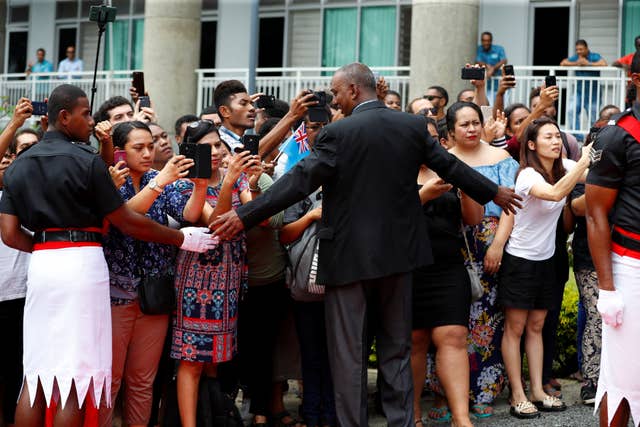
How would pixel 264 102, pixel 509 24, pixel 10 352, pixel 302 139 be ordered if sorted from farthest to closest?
1. pixel 509 24
2. pixel 264 102
3. pixel 302 139
4. pixel 10 352

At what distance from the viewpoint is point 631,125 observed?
539 centimetres

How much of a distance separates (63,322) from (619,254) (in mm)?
3127

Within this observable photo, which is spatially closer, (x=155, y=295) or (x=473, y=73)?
(x=155, y=295)

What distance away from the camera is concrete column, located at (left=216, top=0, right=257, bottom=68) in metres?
20.4

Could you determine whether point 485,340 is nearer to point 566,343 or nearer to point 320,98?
point 566,343

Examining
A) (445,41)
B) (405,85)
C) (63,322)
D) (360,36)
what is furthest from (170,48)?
(63,322)

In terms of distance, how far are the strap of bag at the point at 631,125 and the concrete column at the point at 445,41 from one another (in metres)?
10.3

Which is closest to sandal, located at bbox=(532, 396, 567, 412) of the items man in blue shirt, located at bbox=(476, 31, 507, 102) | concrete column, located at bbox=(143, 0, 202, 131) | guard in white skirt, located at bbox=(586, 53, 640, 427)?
guard in white skirt, located at bbox=(586, 53, 640, 427)

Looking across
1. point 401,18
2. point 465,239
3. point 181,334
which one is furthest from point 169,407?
point 401,18

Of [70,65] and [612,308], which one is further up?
[70,65]

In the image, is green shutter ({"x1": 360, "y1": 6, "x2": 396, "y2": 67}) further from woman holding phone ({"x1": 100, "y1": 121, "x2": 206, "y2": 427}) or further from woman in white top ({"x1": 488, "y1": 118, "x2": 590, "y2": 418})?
woman holding phone ({"x1": 100, "y1": 121, "x2": 206, "y2": 427})

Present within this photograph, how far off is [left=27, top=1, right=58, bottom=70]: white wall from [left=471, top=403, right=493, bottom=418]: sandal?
18.7 meters

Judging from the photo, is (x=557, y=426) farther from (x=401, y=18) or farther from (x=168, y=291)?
(x=401, y=18)

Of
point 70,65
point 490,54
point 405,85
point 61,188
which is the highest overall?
point 70,65
